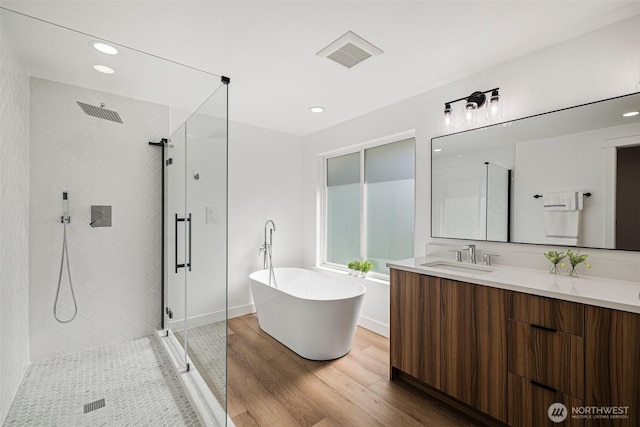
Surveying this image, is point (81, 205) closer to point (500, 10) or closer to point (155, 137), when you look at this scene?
point (155, 137)

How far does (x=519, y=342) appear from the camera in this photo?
1.56 m

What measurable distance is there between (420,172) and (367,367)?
72.0 inches

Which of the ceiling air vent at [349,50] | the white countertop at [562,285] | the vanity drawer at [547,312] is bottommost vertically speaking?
the vanity drawer at [547,312]

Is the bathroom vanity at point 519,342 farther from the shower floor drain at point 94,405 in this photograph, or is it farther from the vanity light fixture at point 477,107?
the shower floor drain at point 94,405

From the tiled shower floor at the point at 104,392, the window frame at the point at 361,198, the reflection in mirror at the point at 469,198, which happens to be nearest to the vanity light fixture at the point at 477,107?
the reflection in mirror at the point at 469,198

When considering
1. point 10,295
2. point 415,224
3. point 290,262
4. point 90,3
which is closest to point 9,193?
point 10,295

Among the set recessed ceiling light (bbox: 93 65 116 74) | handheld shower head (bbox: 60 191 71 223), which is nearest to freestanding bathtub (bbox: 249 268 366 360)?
handheld shower head (bbox: 60 191 71 223)

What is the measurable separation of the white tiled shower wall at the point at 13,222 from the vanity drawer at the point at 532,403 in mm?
2994

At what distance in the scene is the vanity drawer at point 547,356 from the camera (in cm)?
137

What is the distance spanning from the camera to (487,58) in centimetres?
207

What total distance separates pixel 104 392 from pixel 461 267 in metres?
2.82

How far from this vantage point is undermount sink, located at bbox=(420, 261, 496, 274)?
6.76ft

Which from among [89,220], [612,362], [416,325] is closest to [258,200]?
[89,220]

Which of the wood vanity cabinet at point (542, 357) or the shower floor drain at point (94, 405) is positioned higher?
the wood vanity cabinet at point (542, 357)
